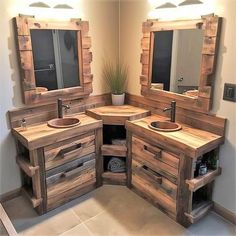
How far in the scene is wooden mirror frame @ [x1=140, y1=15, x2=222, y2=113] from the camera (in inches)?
71.8

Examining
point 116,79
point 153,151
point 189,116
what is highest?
point 116,79

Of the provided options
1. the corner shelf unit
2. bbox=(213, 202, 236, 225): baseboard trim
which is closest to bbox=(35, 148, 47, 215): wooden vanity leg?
the corner shelf unit

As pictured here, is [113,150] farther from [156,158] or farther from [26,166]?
[26,166]

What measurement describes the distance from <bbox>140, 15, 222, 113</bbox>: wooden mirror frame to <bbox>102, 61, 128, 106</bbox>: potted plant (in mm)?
263

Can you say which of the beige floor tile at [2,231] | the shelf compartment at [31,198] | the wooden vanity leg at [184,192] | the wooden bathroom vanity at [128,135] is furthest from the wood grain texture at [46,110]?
the wooden vanity leg at [184,192]

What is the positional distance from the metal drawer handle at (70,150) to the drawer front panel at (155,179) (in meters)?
0.52

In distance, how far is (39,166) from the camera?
1988 mm

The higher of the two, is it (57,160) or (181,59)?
(181,59)

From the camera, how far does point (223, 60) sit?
5.97 feet

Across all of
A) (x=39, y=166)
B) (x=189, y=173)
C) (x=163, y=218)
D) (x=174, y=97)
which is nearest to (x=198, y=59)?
(x=174, y=97)

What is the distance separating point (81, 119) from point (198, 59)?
1138 mm

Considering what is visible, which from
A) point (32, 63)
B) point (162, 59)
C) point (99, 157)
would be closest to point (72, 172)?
point (99, 157)

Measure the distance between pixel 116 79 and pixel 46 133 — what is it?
964mm

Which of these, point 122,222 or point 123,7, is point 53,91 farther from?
point 122,222
